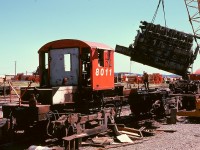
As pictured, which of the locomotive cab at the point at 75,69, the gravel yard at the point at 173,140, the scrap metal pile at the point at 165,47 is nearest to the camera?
the gravel yard at the point at 173,140

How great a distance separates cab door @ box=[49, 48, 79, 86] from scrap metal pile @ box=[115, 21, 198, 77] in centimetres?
882

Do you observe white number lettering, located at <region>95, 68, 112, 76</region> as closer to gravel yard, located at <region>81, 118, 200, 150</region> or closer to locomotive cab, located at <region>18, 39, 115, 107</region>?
locomotive cab, located at <region>18, 39, 115, 107</region>

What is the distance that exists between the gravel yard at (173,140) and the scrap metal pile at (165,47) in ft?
22.6

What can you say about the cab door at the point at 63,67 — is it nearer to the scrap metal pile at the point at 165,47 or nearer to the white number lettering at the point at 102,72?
the white number lettering at the point at 102,72

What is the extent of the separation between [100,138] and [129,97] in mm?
4370

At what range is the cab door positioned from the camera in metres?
10.7

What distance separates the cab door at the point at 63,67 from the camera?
10.7 m

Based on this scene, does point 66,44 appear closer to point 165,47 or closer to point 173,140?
point 173,140

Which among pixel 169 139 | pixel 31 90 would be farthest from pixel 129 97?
pixel 31 90

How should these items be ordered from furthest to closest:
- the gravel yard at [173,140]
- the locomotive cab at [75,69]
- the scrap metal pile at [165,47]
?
1. the scrap metal pile at [165,47]
2. the locomotive cab at [75,69]
3. the gravel yard at [173,140]

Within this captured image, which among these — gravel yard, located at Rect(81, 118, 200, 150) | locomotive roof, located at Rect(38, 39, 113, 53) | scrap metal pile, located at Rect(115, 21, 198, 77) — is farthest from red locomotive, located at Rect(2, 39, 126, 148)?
scrap metal pile, located at Rect(115, 21, 198, 77)

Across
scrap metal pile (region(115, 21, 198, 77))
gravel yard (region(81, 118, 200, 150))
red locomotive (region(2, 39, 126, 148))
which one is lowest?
gravel yard (region(81, 118, 200, 150))

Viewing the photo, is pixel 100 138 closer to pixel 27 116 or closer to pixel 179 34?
pixel 27 116

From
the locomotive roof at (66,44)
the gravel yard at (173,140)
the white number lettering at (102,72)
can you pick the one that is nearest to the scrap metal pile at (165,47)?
the gravel yard at (173,140)
